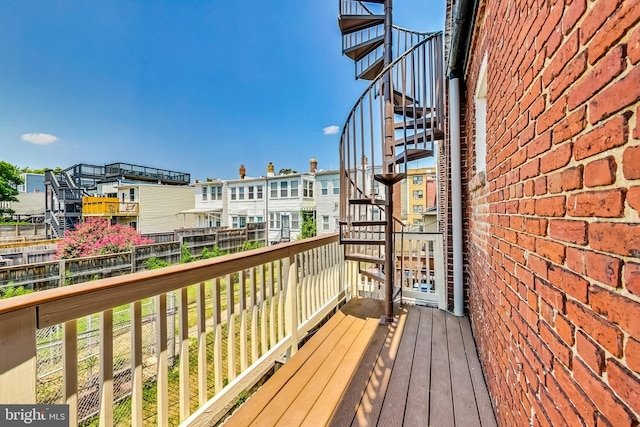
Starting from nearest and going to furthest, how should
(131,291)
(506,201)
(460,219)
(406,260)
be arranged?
(131,291) → (506,201) → (460,219) → (406,260)

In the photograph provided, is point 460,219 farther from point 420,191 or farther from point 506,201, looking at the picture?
point 420,191

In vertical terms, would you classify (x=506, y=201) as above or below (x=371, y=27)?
below

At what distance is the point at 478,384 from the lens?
1.94m

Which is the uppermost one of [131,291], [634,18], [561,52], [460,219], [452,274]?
[561,52]

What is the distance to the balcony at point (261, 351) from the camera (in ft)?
3.23

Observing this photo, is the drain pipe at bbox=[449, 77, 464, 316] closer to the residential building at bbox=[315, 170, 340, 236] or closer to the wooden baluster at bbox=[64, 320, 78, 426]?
the wooden baluster at bbox=[64, 320, 78, 426]

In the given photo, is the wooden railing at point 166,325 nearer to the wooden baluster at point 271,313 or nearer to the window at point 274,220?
Answer: the wooden baluster at point 271,313

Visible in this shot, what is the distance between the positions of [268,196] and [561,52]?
52.0 feet

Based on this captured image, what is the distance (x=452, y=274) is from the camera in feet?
10.9

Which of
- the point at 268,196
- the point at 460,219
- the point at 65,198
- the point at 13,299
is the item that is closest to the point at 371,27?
the point at 460,219

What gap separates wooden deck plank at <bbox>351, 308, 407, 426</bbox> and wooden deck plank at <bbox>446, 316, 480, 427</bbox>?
1.45 feet

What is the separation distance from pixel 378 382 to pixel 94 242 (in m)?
13.2

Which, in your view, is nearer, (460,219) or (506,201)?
(506,201)

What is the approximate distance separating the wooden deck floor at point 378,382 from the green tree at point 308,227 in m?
11.9
